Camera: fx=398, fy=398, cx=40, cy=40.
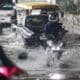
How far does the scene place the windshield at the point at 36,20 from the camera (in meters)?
7.18

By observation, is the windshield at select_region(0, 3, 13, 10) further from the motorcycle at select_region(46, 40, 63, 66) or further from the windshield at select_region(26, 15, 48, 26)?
the motorcycle at select_region(46, 40, 63, 66)

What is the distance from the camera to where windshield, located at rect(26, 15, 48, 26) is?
7182 millimetres

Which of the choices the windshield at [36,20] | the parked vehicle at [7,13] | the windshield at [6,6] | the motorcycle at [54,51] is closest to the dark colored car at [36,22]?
the windshield at [36,20]

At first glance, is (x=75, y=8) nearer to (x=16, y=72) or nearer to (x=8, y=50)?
(x=8, y=50)

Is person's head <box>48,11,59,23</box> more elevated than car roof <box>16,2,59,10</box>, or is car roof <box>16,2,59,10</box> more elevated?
car roof <box>16,2,59,10</box>

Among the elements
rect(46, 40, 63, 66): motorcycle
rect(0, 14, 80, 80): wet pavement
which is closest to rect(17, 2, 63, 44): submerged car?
rect(0, 14, 80, 80): wet pavement

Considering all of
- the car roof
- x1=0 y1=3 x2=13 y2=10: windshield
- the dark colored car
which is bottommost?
the dark colored car

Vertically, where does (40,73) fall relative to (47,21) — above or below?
below

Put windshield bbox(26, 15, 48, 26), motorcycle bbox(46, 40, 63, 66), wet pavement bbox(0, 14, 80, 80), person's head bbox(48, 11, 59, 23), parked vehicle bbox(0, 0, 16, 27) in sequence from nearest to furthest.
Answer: wet pavement bbox(0, 14, 80, 80) < motorcycle bbox(46, 40, 63, 66) < windshield bbox(26, 15, 48, 26) < person's head bbox(48, 11, 59, 23) < parked vehicle bbox(0, 0, 16, 27)

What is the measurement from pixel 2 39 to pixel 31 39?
1.94 ft

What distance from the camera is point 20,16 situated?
754 cm

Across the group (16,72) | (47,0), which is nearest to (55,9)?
(47,0)

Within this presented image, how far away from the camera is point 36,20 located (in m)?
7.19

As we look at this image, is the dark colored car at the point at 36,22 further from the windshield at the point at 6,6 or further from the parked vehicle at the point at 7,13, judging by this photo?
the windshield at the point at 6,6
